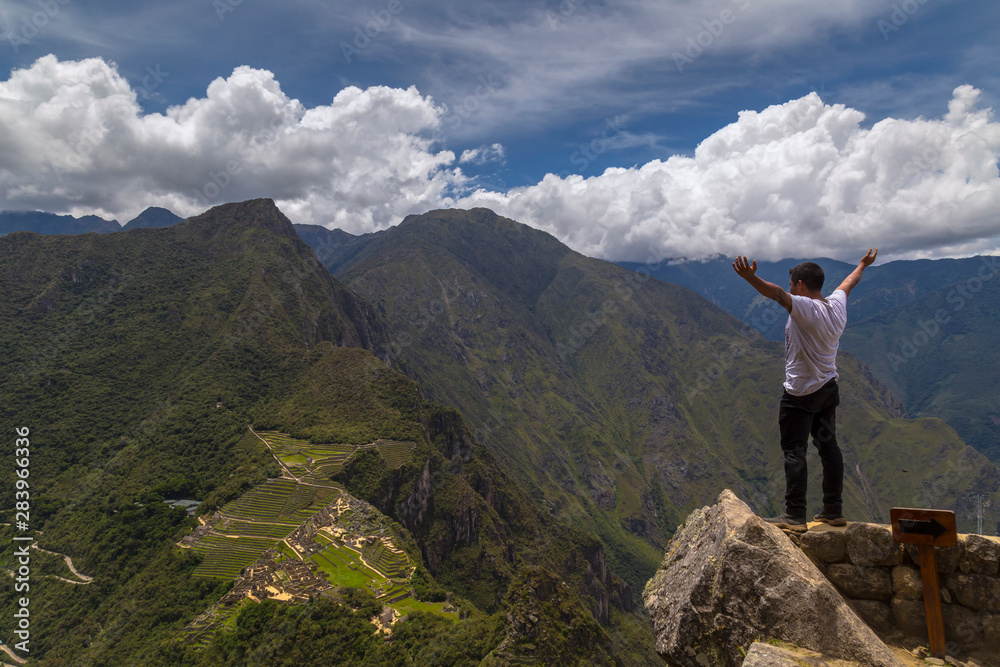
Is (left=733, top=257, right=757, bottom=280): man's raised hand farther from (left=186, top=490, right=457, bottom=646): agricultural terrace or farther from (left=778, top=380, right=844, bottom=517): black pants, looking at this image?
(left=186, top=490, right=457, bottom=646): agricultural terrace

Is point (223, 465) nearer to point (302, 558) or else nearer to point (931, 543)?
point (302, 558)

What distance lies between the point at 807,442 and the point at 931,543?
2.08 m

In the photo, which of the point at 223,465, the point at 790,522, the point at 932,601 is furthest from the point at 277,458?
the point at 932,601

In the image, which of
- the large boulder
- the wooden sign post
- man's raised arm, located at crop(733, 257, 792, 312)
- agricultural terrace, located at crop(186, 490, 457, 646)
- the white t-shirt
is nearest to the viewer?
the large boulder

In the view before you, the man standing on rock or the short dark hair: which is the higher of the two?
the short dark hair

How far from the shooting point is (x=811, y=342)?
25.8ft

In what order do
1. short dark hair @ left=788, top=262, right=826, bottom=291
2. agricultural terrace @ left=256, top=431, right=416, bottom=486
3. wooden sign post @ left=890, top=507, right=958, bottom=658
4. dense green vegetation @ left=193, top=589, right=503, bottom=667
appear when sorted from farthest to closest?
1. agricultural terrace @ left=256, top=431, right=416, bottom=486
2. dense green vegetation @ left=193, top=589, right=503, bottom=667
3. short dark hair @ left=788, top=262, right=826, bottom=291
4. wooden sign post @ left=890, top=507, right=958, bottom=658

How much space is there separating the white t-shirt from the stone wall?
2289 mm

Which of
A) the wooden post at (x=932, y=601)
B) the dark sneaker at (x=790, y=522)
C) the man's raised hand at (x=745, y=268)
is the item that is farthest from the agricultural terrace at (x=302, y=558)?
the man's raised hand at (x=745, y=268)

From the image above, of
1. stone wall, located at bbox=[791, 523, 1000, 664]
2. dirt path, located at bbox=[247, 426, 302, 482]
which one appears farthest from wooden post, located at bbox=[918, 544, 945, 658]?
dirt path, located at bbox=[247, 426, 302, 482]

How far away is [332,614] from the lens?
47.5m

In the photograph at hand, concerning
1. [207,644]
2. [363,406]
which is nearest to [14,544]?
[207,644]

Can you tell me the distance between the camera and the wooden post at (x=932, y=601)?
21.6 ft

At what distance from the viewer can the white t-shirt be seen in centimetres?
772
